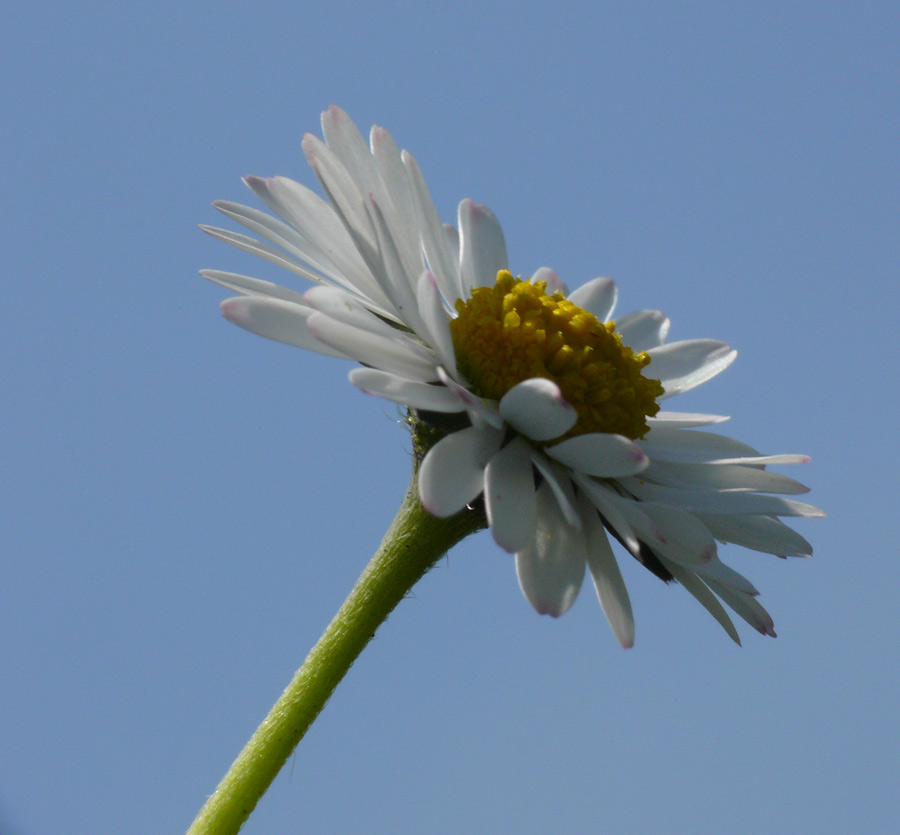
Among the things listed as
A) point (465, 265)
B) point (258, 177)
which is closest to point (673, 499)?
point (465, 265)

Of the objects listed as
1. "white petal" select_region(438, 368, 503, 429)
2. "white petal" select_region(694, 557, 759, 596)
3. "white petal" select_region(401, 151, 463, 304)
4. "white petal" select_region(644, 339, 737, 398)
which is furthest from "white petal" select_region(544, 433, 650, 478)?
"white petal" select_region(644, 339, 737, 398)

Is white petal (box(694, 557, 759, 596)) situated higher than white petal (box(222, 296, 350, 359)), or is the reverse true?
white petal (box(222, 296, 350, 359))

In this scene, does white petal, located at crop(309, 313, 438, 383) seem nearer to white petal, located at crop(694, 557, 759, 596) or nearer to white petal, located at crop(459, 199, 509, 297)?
white petal, located at crop(694, 557, 759, 596)

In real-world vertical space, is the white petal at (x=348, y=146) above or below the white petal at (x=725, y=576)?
above

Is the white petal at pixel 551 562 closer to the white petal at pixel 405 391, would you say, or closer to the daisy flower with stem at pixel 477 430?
the daisy flower with stem at pixel 477 430

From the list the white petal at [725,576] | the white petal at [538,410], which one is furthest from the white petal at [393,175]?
the white petal at [725,576]

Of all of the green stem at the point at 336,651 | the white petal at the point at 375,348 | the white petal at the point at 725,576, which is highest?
the white petal at the point at 375,348
